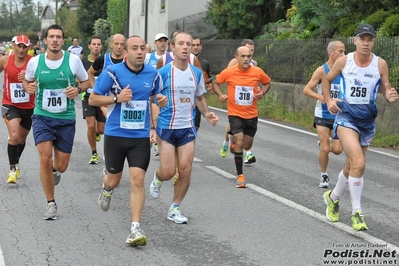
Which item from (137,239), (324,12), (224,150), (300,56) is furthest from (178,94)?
(324,12)

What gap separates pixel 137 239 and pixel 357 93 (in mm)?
2770

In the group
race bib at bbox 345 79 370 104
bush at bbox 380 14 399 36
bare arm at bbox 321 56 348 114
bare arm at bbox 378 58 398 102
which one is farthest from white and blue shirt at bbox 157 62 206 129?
bush at bbox 380 14 399 36

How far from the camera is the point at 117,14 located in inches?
2234

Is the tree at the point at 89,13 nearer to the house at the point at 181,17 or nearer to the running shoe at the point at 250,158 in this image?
the house at the point at 181,17

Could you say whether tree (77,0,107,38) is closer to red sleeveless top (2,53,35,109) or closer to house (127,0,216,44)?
house (127,0,216,44)

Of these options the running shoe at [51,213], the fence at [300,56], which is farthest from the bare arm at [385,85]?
the fence at [300,56]

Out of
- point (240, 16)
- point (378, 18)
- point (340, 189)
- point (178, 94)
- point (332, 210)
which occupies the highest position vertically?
point (378, 18)

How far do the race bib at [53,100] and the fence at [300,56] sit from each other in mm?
10550

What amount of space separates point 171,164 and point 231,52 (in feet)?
70.4

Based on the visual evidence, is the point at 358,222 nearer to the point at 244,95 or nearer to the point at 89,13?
the point at 244,95

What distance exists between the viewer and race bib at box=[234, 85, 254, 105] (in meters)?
11.4

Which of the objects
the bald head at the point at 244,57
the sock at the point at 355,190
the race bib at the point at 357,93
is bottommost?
the sock at the point at 355,190

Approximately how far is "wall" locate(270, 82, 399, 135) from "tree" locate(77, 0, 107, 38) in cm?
4818

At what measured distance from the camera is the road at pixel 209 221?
7062 millimetres
